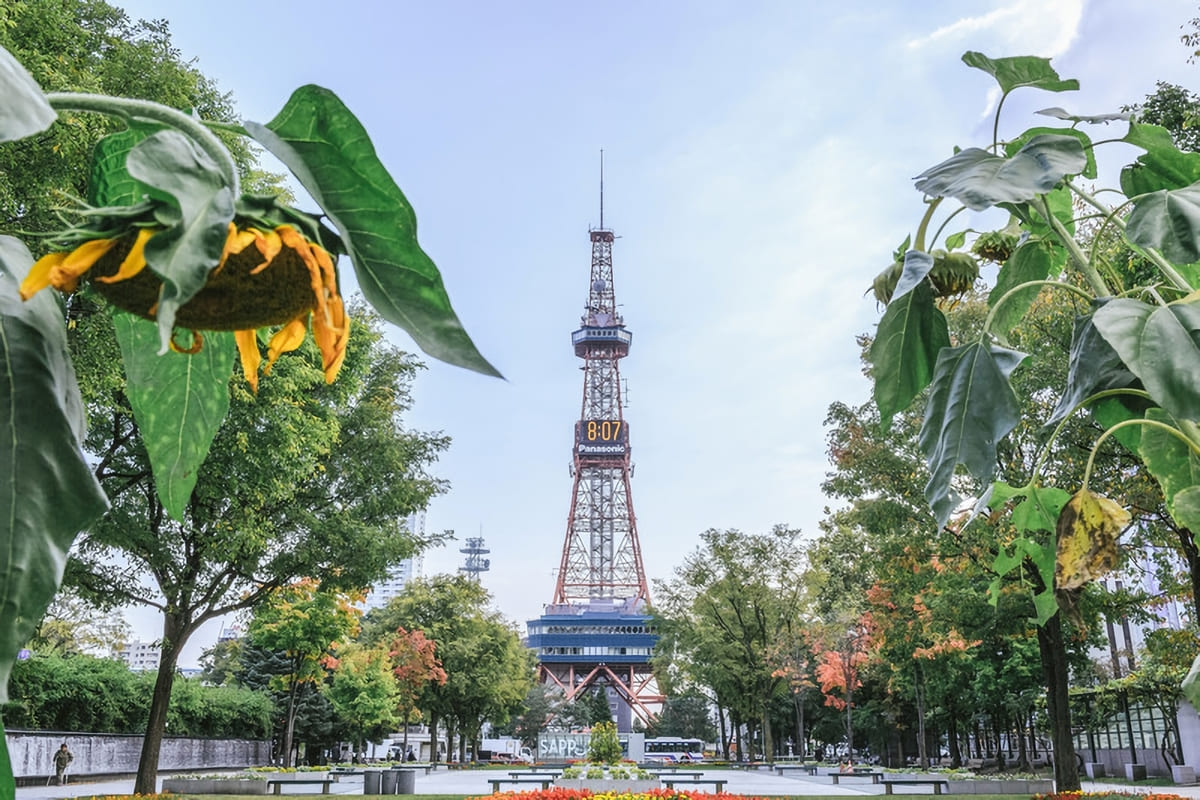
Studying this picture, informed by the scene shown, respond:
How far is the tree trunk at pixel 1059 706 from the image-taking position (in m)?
13.5

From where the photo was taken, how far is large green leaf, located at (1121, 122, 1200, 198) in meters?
1.36

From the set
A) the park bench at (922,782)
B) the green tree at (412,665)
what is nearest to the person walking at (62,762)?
the green tree at (412,665)

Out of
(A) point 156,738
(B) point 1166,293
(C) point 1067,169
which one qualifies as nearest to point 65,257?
(C) point 1067,169

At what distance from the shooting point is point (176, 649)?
46.0ft

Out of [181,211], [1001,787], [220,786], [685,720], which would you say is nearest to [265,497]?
[220,786]

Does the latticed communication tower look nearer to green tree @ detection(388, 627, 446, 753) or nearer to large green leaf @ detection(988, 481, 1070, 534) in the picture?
green tree @ detection(388, 627, 446, 753)

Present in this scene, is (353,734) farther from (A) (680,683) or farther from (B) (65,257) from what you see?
(B) (65,257)

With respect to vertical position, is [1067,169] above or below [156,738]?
above

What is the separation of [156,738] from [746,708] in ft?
78.2

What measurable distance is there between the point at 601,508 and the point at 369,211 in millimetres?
68523

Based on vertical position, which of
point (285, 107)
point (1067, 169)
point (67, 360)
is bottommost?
point (67, 360)

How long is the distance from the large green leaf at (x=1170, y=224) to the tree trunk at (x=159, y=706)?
48.3 feet

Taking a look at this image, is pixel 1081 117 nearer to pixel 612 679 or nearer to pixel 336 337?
pixel 336 337

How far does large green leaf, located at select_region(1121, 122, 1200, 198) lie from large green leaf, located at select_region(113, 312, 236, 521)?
1.29 m
